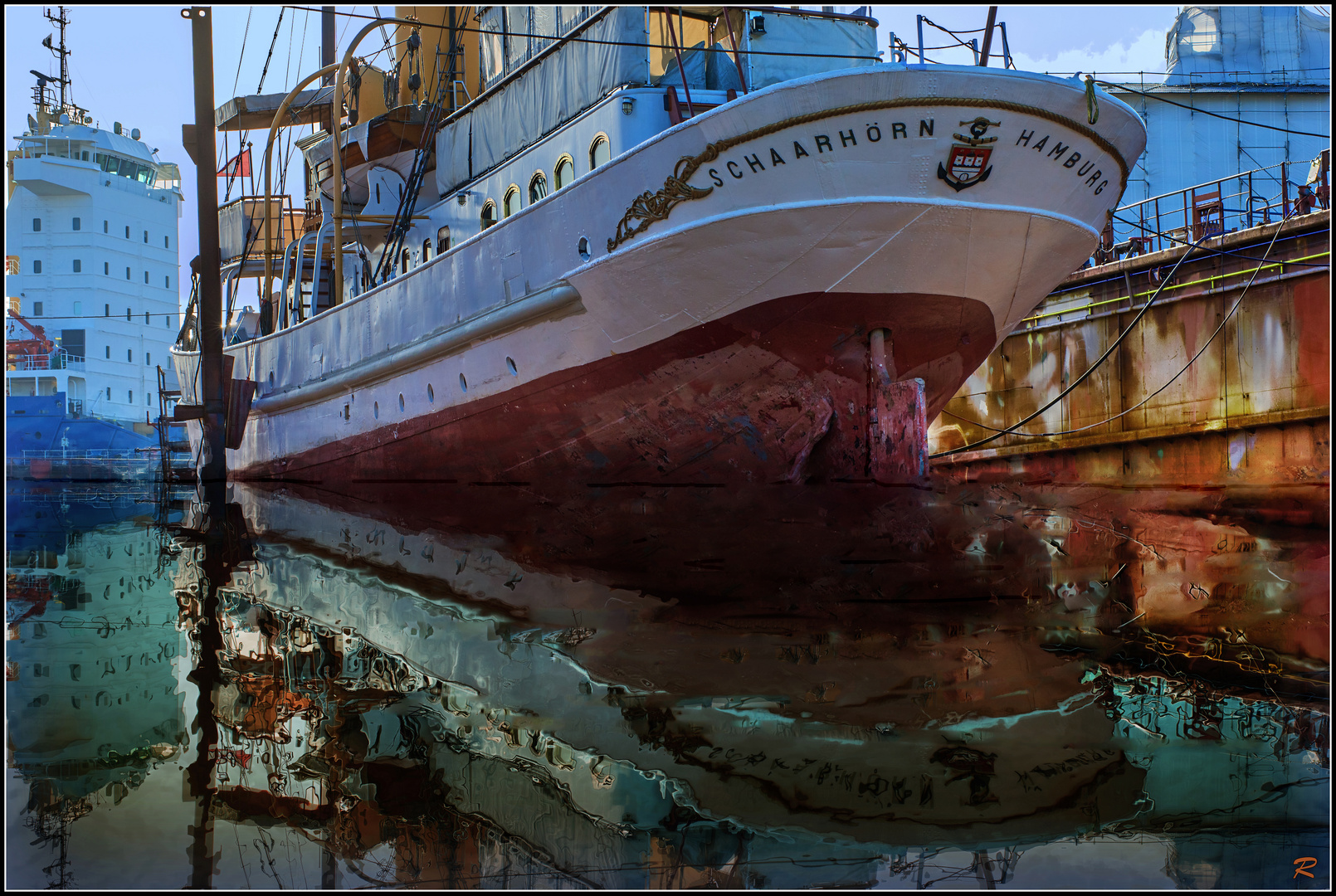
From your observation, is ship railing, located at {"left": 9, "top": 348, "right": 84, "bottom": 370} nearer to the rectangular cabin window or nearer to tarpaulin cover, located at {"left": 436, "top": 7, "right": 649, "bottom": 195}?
the rectangular cabin window

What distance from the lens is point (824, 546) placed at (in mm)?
6785

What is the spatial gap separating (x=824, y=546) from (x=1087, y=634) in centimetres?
235

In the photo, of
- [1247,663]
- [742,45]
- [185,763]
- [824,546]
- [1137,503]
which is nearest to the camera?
[185,763]

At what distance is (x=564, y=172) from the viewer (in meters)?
10.1

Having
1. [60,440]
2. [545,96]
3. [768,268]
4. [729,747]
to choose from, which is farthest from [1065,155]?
[60,440]

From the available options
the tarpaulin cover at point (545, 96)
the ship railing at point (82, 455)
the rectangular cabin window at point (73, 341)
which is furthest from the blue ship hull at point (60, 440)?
the tarpaulin cover at point (545, 96)

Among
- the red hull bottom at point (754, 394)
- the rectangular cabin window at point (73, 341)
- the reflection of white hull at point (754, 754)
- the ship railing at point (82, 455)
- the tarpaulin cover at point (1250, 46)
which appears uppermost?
the tarpaulin cover at point (1250, 46)

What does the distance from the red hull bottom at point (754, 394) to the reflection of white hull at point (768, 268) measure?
2 cm

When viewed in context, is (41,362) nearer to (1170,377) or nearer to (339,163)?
(339,163)

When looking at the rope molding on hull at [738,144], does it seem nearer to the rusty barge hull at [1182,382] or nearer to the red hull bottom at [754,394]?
the red hull bottom at [754,394]

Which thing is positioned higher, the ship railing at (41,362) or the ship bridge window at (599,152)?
the ship railing at (41,362)

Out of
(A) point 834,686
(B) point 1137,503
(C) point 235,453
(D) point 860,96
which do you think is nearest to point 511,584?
(A) point 834,686

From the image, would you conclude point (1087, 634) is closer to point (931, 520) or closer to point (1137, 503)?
point (931, 520)

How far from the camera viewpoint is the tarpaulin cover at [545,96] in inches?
377
